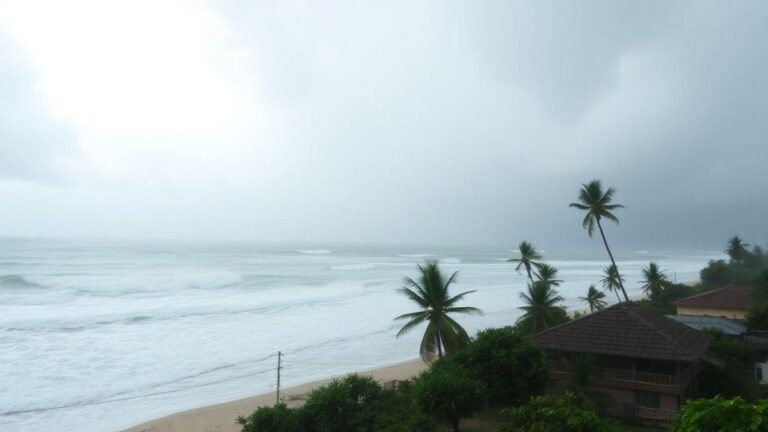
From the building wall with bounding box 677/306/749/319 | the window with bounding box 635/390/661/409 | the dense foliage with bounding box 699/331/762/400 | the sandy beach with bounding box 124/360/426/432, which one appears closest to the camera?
the window with bounding box 635/390/661/409

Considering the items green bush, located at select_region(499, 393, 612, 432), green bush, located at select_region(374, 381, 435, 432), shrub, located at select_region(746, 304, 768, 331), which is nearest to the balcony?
green bush, located at select_region(499, 393, 612, 432)

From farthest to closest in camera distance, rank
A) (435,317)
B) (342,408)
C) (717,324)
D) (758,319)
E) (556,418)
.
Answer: (717,324) → (758,319) → (435,317) → (342,408) → (556,418)

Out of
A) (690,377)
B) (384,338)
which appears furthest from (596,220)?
(384,338)

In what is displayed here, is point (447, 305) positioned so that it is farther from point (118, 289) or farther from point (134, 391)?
point (118, 289)

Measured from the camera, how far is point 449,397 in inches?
489

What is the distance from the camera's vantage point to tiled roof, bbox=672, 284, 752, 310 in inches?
1147

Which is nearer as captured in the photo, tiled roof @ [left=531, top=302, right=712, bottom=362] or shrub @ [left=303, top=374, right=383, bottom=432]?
shrub @ [left=303, top=374, right=383, bottom=432]

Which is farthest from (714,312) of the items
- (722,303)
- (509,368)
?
(509,368)

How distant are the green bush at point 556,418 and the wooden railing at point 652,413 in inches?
299

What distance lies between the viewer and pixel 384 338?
34.8 metres

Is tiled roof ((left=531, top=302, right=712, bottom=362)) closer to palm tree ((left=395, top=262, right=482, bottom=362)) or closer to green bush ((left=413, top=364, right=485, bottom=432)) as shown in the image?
palm tree ((left=395, top=262, right=482, bottom=362))

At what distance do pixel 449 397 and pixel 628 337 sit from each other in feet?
26.5

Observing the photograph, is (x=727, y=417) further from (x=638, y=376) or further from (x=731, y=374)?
(x=731, y=374)

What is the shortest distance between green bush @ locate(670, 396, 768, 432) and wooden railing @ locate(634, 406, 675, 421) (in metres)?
13.0
